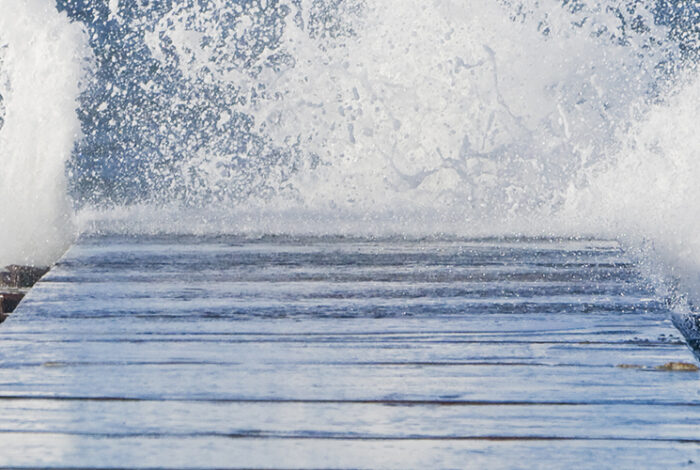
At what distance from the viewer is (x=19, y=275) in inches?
98.7

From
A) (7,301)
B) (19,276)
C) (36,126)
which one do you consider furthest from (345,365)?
(36,126)

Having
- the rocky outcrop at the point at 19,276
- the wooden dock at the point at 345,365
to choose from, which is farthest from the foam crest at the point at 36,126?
the wooden dock at the point at 345,365

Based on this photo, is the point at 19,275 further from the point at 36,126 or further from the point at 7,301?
the point at 36,126

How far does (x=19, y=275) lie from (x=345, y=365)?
129cm

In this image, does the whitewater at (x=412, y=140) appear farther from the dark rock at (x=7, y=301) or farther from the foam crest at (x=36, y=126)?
the dark rock at (x=7, y=301)

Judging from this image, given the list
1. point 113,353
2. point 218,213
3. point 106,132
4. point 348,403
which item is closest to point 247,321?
point 113,353

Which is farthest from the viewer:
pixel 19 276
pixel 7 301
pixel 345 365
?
pixel 19 276

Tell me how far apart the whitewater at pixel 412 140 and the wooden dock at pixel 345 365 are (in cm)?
44

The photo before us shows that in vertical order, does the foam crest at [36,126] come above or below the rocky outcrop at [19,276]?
above

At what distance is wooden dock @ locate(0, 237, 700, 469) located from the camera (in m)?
1.28

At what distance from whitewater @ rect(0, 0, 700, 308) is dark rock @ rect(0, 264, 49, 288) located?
0.20 metres

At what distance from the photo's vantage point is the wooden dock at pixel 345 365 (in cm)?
128

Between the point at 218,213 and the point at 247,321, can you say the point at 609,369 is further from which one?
the point at 218,213

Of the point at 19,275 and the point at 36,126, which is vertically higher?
the point at 36,126
